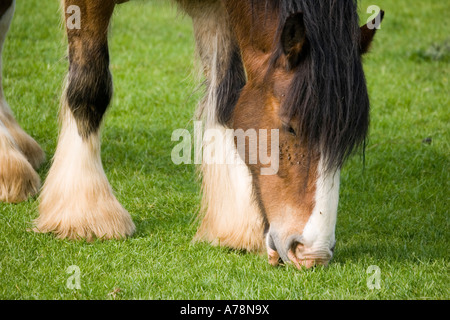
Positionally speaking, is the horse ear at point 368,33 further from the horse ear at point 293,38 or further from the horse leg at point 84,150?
the horse leg at point 84,150

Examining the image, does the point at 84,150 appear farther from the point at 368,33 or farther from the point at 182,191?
the point at 368,33

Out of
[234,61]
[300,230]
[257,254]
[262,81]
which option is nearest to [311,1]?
[262,81]

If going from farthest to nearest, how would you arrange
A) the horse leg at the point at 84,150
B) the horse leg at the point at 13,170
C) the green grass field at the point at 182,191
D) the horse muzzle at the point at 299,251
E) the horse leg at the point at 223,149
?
the horse leg at the point at 13,170 < the horse leg at the point at 84,150 < the horse leg at the point at 223,149 < the green grass field at the point at 182,191 < the horse muzzle at the point at 299,251

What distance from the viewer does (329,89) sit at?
348cm

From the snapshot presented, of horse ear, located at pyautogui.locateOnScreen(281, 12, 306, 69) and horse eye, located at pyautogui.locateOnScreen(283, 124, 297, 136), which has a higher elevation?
horse ear, located at pyautogui.locateOnScreen(281, 12, 306, 69)

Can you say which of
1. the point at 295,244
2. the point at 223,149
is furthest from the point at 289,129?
the point at 223,149

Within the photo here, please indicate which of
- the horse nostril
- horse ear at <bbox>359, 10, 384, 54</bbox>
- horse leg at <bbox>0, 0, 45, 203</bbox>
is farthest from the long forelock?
horse leg at <bbox>0, 0, 45, 203</bbox>

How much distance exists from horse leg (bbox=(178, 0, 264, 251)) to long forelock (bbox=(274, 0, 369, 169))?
0.86 metres

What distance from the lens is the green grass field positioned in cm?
376

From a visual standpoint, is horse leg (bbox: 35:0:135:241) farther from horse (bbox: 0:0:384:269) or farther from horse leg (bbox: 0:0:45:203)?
horse leg (bbox: 0:0:45:203)

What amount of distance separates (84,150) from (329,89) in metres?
1.92

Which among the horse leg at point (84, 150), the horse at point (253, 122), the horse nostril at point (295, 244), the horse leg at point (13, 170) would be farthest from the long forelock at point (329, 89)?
the horse leg at point (13, 170)

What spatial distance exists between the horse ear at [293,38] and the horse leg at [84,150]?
4.83 feet

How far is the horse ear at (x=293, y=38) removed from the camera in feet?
11.3
